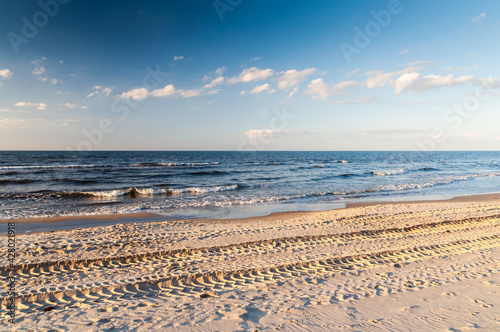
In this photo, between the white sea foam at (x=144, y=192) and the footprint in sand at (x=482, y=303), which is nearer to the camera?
the footprint in sand at (x=482, y=303)

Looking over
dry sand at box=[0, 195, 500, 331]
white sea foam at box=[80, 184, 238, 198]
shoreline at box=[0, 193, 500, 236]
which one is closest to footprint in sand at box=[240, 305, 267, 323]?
dry sand at box=[0, 195, 500, 331]

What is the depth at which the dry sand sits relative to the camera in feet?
14.8

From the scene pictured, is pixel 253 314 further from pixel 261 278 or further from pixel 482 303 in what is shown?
Result: pixel 482 303

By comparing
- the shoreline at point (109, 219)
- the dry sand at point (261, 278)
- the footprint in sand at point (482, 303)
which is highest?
the footprint in sand at point (482, 303)

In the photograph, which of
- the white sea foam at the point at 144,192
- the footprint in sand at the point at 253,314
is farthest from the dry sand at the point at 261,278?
the white sea foam at the point at 144,192

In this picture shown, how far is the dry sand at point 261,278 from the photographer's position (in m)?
4.52

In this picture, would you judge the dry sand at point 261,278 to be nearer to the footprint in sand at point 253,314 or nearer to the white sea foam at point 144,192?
the footprint in sand at point 253,314

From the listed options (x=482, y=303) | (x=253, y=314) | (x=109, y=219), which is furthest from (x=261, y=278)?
(x=109, y=219)

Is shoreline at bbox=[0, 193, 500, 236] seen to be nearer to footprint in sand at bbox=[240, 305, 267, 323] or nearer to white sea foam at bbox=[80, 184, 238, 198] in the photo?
white sea foam at bbox=[80, 184, 238, 198]

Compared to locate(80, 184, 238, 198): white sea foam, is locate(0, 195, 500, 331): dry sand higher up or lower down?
higher up

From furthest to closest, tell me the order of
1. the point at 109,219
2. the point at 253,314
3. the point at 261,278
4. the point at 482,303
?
the point at 109,219
the point at 261,278
the point at 482,303
the point at 253,314

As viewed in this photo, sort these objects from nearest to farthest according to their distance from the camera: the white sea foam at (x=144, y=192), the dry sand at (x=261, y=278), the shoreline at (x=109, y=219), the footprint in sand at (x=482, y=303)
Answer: the dry sand at (x=261, y=278), the footprint in sand at (x=482, y=303), the shoreline at (x=109, y=219), the white sea foam at (x=144, y=192)

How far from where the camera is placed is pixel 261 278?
6238mm

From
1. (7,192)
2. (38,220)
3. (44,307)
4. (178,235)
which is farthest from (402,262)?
(7,192)
